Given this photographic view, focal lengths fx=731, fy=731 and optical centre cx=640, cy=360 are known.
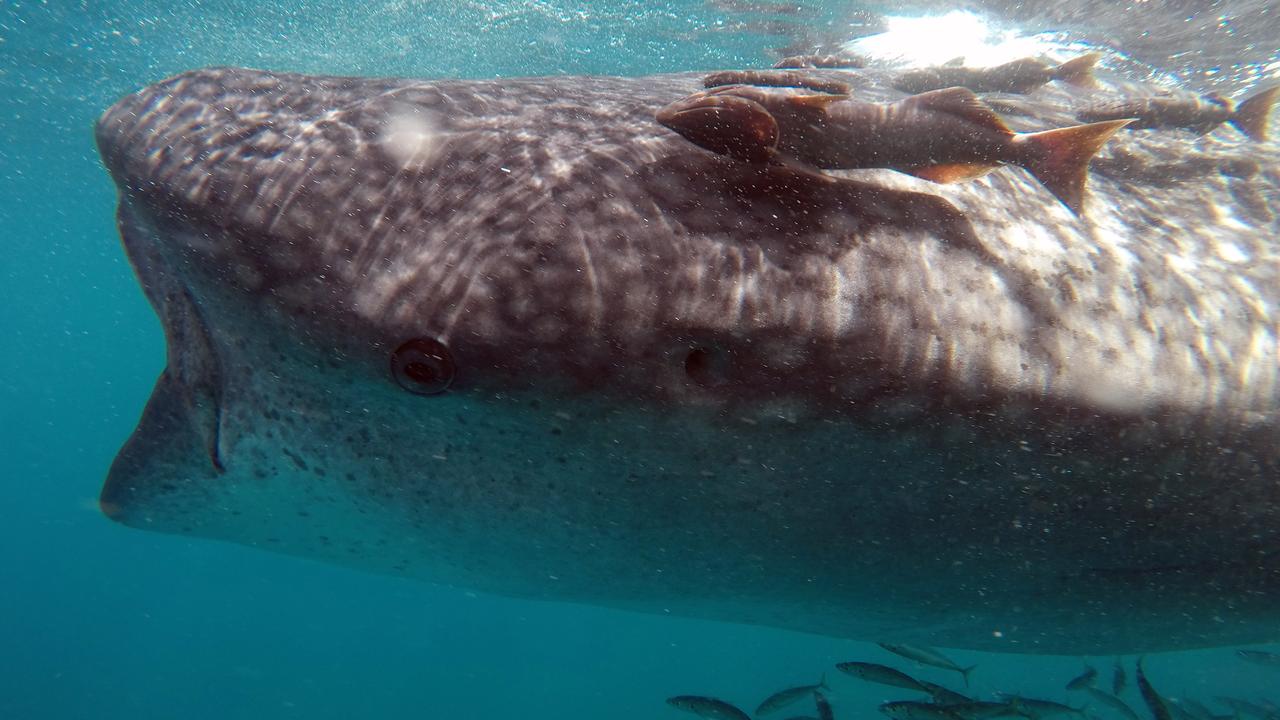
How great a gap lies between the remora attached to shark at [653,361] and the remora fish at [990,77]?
6.88 ft

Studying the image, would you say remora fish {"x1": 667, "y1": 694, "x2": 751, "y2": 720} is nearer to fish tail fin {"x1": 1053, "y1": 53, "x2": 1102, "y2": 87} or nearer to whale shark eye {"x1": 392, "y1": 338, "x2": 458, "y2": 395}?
fish tail fin {"x1": 1053, "y1": 53, "x2": 1102, "y2": 87}

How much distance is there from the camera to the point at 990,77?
167 inches

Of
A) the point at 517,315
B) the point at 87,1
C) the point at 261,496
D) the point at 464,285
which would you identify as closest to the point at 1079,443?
the point at 517,315

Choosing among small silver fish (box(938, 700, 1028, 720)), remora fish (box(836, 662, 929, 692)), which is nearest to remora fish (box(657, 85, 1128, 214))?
small silver fish (box(938, 700, 1028, 720))

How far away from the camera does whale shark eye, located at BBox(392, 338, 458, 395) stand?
1759 millimetres

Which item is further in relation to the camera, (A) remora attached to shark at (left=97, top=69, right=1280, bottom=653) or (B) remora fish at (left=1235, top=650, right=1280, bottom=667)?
(B) remora fish at (left=1235, top=650, right=1280, bottom=667)

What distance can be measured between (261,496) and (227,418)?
0.93 feet

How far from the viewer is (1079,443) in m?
1.96

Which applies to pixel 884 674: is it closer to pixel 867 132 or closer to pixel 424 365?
pixel 867 132

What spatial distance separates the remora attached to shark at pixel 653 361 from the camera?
1786 millimetres

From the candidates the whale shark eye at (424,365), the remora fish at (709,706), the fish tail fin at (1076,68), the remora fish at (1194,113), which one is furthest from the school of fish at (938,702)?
the whale shark eye at (424,365)

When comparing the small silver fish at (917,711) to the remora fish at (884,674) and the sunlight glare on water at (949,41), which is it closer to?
the remora fish at (884,674)

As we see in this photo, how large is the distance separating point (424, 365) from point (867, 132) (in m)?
1.35

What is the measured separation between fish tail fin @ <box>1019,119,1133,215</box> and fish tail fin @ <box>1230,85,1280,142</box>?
7.72ft
